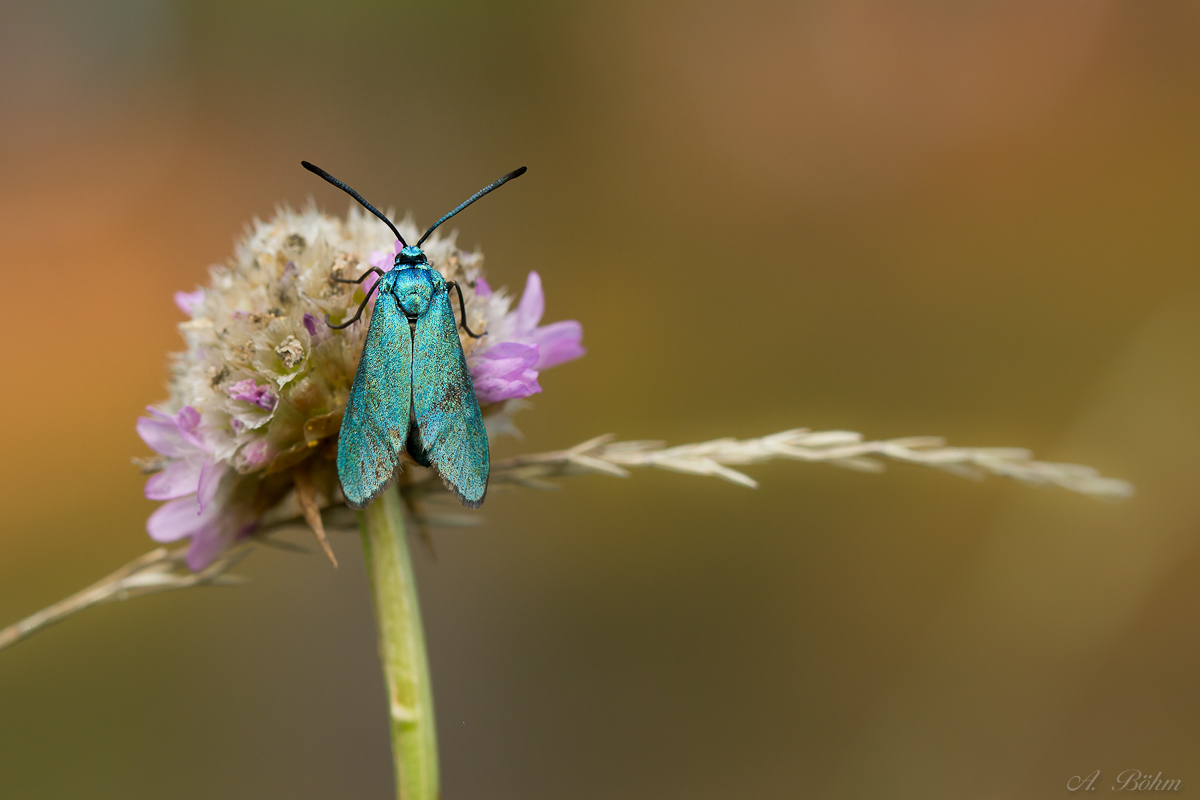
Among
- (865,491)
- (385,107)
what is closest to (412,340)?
(865,491)

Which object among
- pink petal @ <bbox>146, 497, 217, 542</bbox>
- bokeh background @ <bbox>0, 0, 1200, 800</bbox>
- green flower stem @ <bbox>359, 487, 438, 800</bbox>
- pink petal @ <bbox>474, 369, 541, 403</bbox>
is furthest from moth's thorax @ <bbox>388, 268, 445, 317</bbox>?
bokeh background @ <bbox>0, 0, 1200, 800</bbox>

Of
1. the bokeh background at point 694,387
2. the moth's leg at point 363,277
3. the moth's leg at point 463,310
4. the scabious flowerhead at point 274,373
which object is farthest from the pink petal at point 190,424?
the bokeh background at point 694,387

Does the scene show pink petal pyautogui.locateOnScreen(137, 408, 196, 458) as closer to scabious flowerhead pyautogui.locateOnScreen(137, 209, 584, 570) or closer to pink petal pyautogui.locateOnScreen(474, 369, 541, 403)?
scabious flowerhead pyautogui.locateOnScreen(137, 209, 584, 570)

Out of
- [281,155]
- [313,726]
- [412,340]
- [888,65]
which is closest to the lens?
[412,340]

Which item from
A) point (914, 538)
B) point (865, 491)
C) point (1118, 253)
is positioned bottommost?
point (914, 538)

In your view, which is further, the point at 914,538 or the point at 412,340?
the point at 914,538

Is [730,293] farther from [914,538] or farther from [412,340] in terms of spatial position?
[412,340]
